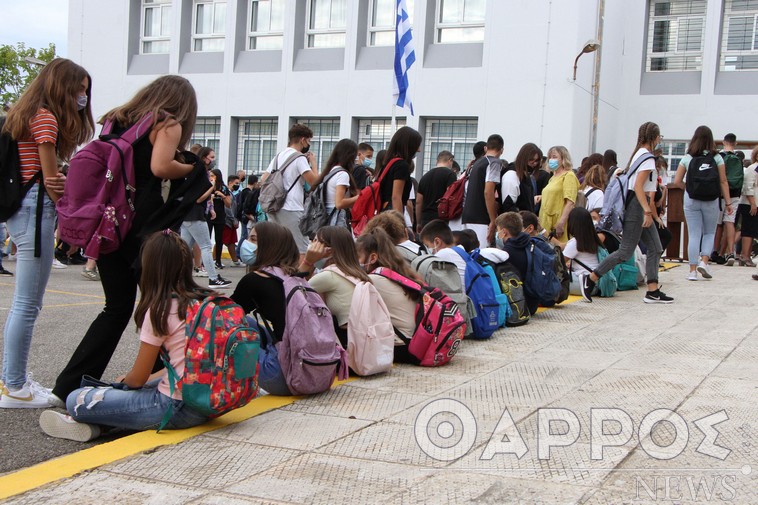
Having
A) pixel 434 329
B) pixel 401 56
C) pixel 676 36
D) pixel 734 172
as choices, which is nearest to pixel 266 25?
pixel 401 56

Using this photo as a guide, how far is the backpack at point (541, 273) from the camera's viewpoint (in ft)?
26.2

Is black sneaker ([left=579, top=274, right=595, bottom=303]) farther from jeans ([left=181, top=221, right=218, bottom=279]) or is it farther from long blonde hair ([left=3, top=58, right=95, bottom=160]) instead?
long blonde hair ([left=3, top=58, right=95, bottom=160])

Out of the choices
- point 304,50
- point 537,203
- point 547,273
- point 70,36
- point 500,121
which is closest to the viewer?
point 547,273

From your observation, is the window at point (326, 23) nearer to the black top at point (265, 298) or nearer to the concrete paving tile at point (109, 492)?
the black top at point (265, 298)

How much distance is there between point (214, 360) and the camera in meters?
4.08

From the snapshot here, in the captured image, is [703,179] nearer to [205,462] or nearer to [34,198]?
[34,198]

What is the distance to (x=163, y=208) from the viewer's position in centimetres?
454

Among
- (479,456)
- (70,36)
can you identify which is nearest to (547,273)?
(479,456)

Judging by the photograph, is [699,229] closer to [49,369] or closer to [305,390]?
[305,390]

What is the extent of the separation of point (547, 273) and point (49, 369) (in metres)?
4.58

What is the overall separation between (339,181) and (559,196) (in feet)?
11.3

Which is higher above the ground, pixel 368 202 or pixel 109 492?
pixel 368 202

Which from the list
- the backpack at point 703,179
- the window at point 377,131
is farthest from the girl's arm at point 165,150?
the window at point 377,131

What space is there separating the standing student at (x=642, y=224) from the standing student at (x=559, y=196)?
3.17 ft
